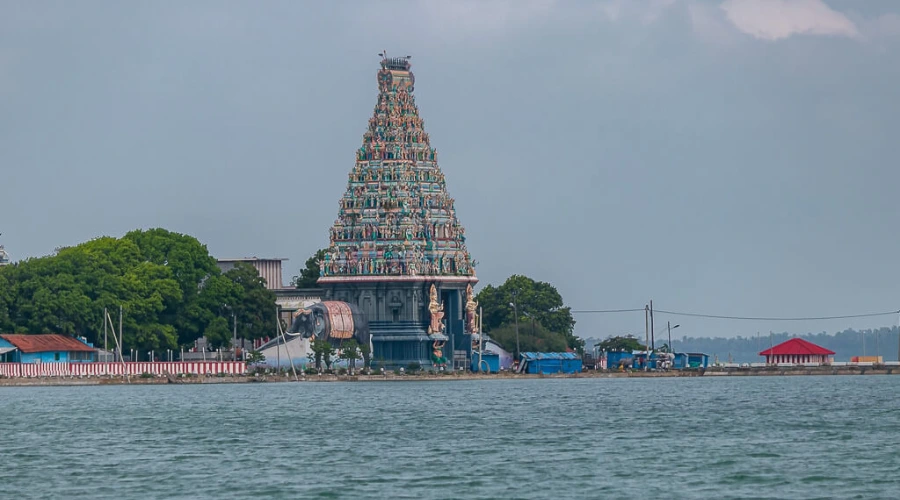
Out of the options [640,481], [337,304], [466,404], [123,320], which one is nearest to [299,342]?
[337,304]

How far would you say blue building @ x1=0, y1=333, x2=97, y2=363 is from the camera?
155375 mm

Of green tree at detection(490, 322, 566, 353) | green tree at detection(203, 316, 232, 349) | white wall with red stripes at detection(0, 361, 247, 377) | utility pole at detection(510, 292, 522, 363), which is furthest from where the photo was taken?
green tree at detection(490, 322, 566, 353)

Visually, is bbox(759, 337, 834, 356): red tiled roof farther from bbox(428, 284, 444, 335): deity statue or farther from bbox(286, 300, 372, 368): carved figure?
bbox(286, 300, 372, 368): carved figure

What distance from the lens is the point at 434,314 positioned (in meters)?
176

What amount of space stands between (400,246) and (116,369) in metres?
30.3

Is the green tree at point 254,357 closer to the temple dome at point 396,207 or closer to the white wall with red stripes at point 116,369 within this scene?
the white wall with red stripes at point 116,369

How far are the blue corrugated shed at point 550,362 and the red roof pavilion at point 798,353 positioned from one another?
2471 centimetres

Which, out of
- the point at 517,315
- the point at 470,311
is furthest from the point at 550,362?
the point at 517,315

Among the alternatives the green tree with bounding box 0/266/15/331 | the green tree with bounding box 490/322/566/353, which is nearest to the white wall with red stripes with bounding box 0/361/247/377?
the green tree with bounding box 0/266/15/331

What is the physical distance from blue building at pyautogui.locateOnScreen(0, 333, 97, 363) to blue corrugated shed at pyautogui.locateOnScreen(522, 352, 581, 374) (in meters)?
41.2

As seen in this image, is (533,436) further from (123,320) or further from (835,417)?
(123,320)

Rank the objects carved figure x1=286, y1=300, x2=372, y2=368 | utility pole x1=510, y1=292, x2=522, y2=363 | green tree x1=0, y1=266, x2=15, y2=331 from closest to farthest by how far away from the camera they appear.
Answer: green tree x1=0, y1=266, x2=15, y2=331 < carved figure x1=286, y1=300, x2=372, y2=368 < utility pole x1=510, y1=292, x2=522, y2=363

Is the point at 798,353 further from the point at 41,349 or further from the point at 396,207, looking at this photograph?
the point at 41,349

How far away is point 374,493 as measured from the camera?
6788 centimetres
